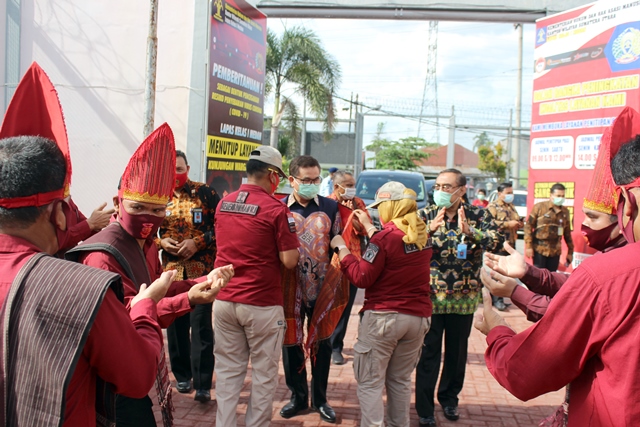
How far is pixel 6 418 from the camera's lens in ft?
4.88

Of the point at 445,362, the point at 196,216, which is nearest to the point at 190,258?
the point at 196,216

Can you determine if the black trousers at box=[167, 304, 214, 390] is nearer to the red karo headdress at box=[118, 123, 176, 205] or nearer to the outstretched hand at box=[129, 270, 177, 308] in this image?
the red karo headdress at box=[118, 123, 176, 205]

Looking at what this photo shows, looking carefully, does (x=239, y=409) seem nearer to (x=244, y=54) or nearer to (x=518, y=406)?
(x=518, y=406)

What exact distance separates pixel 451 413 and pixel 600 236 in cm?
281

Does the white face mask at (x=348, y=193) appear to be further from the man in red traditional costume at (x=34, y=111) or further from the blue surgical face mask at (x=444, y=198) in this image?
the man in red traditional costume at (x=34, y=111)

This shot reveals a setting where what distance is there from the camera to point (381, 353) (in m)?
3.88

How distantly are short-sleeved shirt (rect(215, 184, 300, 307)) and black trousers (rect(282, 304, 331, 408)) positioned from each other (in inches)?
34.5

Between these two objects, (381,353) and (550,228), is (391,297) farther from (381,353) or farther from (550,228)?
(550,228)

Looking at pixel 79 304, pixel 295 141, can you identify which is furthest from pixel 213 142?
pixel 295 141

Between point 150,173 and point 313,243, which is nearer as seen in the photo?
point 150,173

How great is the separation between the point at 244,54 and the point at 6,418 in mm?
8020

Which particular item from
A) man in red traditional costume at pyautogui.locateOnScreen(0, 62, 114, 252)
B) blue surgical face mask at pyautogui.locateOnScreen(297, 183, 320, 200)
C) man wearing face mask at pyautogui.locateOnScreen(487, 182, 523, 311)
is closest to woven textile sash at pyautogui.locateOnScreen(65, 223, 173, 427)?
man in red traditional costume at pyautogui.locateOnScreen(0, 62, 114, 252)

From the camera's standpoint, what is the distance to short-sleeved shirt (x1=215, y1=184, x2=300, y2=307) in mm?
3836

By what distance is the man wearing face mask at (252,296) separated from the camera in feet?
12.6
